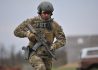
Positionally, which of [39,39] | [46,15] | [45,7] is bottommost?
[39,39]

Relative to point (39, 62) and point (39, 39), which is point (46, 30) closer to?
point (39, 39)

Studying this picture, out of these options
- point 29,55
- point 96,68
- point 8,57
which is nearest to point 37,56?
point 29,55

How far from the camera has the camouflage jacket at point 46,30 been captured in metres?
9.98

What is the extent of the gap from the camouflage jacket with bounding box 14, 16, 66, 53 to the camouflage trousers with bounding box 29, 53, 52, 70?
0.22 m

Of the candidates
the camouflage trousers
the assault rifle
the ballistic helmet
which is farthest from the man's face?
the camouflage trousers

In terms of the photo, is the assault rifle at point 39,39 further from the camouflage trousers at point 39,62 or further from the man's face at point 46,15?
the man's face at point 46,15

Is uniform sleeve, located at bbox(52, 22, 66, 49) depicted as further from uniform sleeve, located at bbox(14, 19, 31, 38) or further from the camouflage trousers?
uniform sleeve, located at bbox(14, 19, 31, 38)

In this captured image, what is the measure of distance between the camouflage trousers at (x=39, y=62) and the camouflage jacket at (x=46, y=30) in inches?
8.7

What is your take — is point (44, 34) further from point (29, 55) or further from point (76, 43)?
point (76, 43)

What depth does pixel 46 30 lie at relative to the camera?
10016 millimetres

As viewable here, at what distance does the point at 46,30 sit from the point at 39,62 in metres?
Answer: 0.51

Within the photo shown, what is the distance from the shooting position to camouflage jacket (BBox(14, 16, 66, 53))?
9977mm

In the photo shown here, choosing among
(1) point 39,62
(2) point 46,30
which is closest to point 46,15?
(2) point 46,30

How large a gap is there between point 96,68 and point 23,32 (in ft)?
61.4
